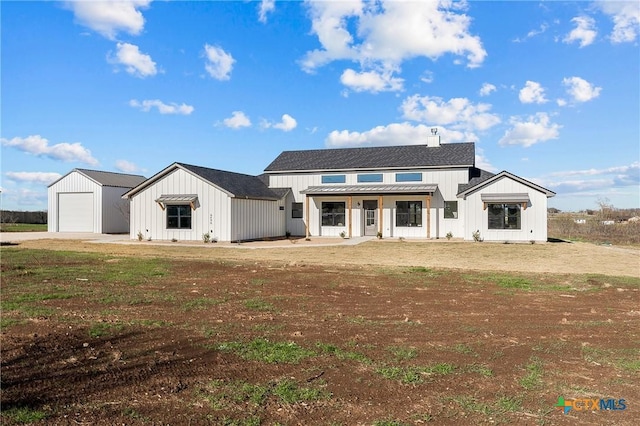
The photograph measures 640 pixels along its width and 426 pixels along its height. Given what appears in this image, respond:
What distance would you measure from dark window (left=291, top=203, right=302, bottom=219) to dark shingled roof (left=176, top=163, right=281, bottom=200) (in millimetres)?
1876

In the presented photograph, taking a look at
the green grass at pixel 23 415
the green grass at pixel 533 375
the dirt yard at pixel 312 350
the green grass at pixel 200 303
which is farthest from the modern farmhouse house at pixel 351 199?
the green grass at pixel 23 415

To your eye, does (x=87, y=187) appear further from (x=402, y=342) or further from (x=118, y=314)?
(x=402, y=342)

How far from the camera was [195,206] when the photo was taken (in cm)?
2591

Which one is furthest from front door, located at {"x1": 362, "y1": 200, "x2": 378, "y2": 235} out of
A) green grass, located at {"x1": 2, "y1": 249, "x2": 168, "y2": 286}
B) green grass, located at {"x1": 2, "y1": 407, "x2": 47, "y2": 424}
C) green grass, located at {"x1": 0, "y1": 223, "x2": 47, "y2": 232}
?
green grass, located at {"x1": 0, "y1": 223, "x2": 47, "y2": 232}

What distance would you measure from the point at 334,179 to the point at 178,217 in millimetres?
10711

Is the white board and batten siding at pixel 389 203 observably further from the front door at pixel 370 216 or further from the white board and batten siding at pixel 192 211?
the white board and batten siding at pixel 192 211

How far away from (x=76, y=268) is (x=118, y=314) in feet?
23.8

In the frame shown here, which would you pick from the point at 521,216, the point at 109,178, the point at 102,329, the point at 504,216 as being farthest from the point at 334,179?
the point at 102,329

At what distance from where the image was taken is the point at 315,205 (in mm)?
30375

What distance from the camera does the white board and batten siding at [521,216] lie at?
81.3 ft

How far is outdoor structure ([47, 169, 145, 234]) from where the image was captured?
34062 millimetres

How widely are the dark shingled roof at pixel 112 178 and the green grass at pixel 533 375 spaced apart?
34383 mm

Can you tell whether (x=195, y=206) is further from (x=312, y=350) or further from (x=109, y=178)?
(x=312, y=350)

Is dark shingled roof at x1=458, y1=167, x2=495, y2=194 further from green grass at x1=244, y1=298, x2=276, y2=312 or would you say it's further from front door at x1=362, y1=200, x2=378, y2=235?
green grass at x1=244, y1=298, x2=276, y2=312
